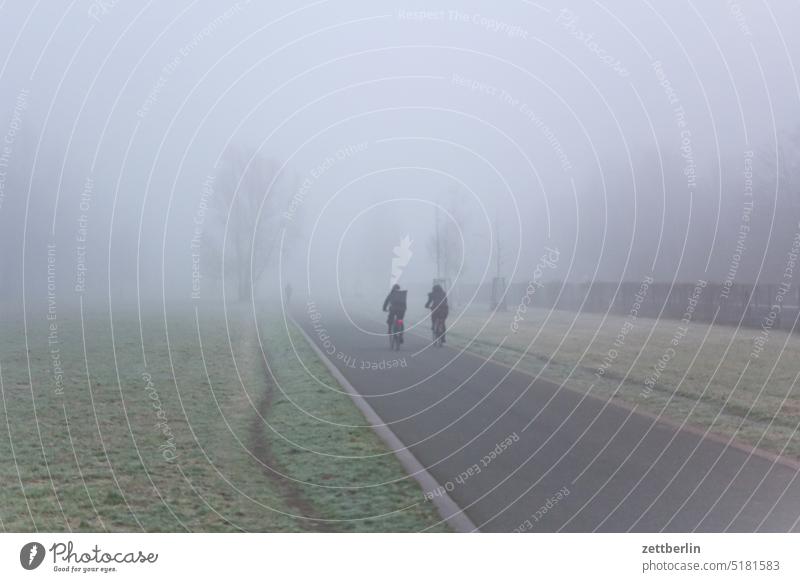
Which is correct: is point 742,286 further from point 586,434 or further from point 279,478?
point 279,478

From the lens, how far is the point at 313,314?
369 inches

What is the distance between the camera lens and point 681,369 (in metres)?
14.7

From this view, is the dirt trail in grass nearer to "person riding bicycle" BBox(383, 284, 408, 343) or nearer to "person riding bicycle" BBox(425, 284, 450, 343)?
"person riding bicycle" BBox(383, 284, 408, 343)

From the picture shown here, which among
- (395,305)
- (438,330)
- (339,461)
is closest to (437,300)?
(395,305)

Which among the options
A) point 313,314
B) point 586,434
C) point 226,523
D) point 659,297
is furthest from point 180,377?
point 659,297

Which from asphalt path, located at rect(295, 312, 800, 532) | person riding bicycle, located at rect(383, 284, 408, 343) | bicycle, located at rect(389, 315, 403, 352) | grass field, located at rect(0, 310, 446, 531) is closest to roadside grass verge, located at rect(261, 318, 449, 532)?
grass field, located at rect(0, 310, 446, 531)

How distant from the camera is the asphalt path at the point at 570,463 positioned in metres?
5.46

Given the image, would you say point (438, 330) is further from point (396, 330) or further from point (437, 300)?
point (396, 330)

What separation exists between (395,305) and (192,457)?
13.4ft

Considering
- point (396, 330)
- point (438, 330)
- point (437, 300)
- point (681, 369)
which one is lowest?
point (681, 369)
